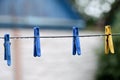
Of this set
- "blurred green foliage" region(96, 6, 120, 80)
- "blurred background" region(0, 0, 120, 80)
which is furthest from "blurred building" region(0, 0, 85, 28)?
"blurred green foliage" region(96, 6, 120, 80)

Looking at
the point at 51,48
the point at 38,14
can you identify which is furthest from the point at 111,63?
the point at 38,14

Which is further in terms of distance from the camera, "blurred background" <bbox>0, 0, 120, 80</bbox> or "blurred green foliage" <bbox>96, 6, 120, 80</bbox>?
"blurred green foliage" <bbox>96, 6, 120, 80</bbox>

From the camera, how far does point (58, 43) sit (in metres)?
6.89

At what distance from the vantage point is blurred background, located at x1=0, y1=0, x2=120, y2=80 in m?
6.36

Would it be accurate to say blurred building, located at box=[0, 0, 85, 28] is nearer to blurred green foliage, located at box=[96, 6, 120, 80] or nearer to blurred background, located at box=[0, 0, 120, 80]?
blurred background, located at box=[0, 0, 120, 80]

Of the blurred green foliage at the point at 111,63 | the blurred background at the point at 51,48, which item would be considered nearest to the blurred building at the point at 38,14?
the blurred background at the point at 51,48

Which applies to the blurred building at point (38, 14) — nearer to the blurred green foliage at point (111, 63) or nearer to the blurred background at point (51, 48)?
the blurred background at point (51, 48)

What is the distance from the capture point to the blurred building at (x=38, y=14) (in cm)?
632

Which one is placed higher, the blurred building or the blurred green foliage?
the blurred building

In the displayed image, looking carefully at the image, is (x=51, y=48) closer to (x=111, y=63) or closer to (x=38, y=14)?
(x=38, y=14)

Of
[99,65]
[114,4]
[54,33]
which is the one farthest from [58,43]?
[114,4]

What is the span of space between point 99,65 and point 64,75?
55cm

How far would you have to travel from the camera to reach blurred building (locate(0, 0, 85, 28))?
6324 millimetres

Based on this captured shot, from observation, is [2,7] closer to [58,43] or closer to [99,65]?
[58,43]
